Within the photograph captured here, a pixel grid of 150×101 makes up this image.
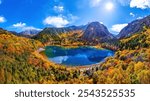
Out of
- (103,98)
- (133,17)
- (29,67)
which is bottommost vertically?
(103,98)

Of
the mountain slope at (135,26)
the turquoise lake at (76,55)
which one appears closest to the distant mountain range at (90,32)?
the mountain slope at (135,26)

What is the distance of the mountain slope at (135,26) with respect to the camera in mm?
5160

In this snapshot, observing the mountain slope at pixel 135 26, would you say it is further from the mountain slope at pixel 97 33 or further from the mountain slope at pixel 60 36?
the mountain slope at pixel 60 36

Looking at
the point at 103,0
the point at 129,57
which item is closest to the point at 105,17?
the point at 103,0

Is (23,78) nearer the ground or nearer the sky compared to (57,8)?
nearer the ground

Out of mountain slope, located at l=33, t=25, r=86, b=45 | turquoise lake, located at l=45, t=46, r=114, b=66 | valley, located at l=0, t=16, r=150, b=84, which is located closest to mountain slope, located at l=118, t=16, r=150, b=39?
valley, located at l=0, t=16, r=150, b=84

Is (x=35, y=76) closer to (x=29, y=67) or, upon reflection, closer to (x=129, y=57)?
(x=29, y=67)

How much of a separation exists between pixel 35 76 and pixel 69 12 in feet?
2.87

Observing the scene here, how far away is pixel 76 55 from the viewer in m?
5.25

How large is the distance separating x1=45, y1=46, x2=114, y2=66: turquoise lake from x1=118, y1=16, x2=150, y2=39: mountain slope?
28 centimetres

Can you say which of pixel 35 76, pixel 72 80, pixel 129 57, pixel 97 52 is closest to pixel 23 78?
pixel 35 76

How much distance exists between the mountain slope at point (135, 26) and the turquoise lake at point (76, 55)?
0.92ft

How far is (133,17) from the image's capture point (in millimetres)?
5230

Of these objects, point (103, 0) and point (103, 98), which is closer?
point (103, 98)
